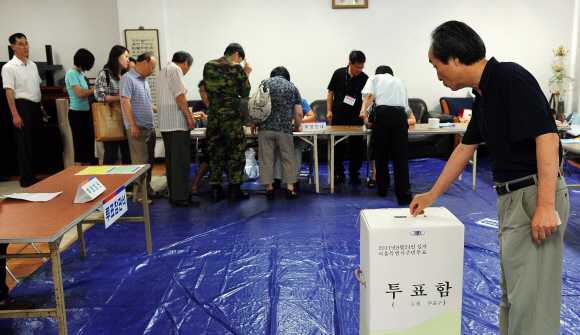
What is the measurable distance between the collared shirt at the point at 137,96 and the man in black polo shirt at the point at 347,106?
6.07ft

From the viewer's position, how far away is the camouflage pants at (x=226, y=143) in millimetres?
3848

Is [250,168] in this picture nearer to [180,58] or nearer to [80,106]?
[180,58]

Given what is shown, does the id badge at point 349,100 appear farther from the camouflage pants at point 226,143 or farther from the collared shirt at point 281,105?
the camouflage pants at point 226,143

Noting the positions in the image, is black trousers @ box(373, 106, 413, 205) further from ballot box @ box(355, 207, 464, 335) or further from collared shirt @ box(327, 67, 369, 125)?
ballot box @ box(355, 207, 464, 335)

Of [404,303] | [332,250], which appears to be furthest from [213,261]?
[404,303]

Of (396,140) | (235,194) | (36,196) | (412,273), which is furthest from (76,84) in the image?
(412,273)

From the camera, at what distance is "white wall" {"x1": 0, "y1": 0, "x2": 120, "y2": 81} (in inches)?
243

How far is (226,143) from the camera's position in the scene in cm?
397

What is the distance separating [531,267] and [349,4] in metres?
5.52

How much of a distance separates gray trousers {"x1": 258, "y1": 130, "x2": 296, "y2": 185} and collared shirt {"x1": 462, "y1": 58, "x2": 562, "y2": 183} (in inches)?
107

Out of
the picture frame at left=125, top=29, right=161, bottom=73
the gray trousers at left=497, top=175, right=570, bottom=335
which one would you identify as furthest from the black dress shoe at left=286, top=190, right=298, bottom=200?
the picture frame at left=125, top=29, right=161, bottom=73

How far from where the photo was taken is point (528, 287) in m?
1.31

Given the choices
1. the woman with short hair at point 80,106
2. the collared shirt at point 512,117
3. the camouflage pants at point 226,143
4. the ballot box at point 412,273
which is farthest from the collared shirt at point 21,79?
the collared shirt at point 512,117

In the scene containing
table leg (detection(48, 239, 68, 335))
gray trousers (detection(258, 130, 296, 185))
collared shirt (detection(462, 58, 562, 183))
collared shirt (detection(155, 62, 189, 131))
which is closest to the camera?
collared shirt (detection(462, 58, 562, 183))
